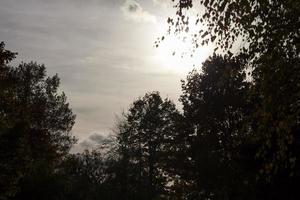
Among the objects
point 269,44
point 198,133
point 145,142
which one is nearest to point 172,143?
point 198,133

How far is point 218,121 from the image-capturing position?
36625 millimetres

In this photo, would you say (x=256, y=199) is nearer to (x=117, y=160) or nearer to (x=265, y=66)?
(x=265, y=66)

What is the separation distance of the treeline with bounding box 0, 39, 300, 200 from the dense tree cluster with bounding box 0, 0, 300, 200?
0.05m

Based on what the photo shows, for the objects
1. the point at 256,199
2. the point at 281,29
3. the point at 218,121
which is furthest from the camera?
the point at 218,121

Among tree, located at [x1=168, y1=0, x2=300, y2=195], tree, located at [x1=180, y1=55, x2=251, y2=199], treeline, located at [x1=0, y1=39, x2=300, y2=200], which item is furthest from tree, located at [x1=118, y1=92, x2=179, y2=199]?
tree, located at [x1=168, y1=0, x2=300, y2=195]

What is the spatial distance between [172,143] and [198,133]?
2701 millimetres

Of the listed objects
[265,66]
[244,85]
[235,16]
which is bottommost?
[265,66]

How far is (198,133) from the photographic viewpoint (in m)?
36.9

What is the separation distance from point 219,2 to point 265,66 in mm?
1380

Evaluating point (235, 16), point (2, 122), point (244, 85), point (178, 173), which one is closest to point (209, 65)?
point (244, 85)

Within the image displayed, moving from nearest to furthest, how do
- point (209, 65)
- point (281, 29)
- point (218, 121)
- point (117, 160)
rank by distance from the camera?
point (281, 29), point (218, 121), point (209, 65), point (117, 160)

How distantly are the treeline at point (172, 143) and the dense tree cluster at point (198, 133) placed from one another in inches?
2.1

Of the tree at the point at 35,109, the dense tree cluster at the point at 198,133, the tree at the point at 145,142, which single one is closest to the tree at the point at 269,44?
the dense tree cluster at the point at 198,133

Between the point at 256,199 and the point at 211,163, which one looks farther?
the point at 211,163
